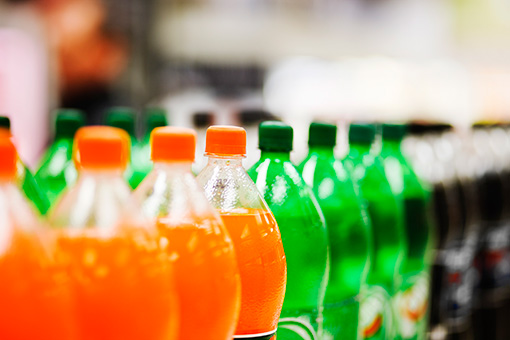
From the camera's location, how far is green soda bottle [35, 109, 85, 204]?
0.98 meters

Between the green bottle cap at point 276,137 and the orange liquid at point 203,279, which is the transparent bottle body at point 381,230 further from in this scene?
the orange liquid at point 203,279

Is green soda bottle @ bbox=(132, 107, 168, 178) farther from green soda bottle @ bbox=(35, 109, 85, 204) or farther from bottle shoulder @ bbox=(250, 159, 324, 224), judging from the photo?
bottle shoulder @ bbox=(250, 159, 324, 224)

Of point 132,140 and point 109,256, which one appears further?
point 132,140

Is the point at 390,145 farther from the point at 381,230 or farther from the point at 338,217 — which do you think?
the point at 338,217

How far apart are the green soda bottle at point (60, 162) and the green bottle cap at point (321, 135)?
37 cm

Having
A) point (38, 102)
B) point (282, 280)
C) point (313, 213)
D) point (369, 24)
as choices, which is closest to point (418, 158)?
point (313, 213)

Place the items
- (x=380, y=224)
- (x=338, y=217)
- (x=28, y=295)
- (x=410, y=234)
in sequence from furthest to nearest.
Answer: (x=410, y=234) → (x=380, y=224) → (x=338, y=217) → (x=28, y=295)

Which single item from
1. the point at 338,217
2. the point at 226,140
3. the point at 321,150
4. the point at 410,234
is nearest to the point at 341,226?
the point at 338,217

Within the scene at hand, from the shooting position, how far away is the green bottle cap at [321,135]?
961 millimetres

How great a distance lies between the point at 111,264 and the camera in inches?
19.9

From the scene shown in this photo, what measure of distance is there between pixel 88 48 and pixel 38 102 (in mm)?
480

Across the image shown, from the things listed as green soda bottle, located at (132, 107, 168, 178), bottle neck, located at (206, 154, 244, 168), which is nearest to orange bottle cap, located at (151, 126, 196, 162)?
bottle neck, located at (206, 154, 244, 168)

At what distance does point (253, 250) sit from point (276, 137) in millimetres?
184

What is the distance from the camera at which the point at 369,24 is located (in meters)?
4.34
